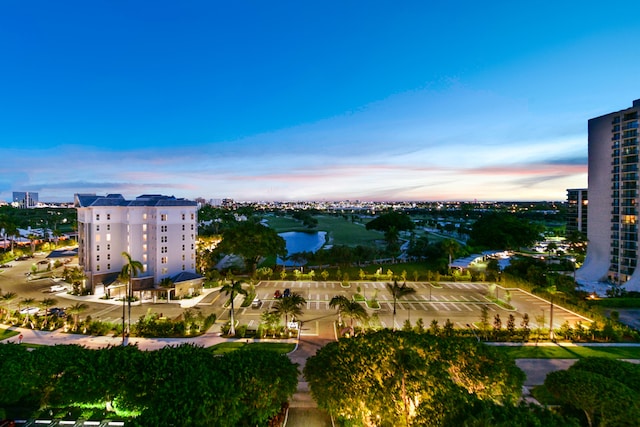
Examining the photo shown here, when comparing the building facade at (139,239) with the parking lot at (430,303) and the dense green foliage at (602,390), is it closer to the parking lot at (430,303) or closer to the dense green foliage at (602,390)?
the parking lot at (430,303)

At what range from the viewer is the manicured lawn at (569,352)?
2253cm

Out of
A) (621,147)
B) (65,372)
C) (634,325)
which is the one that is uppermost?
(621,147)

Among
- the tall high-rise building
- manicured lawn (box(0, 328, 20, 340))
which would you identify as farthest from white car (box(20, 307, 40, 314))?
the tall high-rise building

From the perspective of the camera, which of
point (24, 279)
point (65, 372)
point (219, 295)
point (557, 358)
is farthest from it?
point (24, 279)

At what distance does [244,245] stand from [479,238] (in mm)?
56755

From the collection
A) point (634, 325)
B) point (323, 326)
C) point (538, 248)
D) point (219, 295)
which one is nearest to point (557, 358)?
point (634, 325)

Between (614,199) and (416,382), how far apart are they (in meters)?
48.4

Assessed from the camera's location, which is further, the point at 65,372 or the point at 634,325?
the point at 634,325

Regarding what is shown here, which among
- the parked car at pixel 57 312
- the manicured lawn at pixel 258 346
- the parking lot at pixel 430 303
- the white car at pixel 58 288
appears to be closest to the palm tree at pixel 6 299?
the parked car at pixel 57 312

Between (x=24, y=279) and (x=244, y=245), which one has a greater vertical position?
(x=244, y=245)

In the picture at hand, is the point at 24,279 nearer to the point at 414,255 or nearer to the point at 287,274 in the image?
the point at 287,274

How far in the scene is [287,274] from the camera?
4634 centimetres

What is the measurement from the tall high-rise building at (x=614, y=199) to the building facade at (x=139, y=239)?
55.3 meters

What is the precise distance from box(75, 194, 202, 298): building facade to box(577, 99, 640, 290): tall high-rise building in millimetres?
55315
